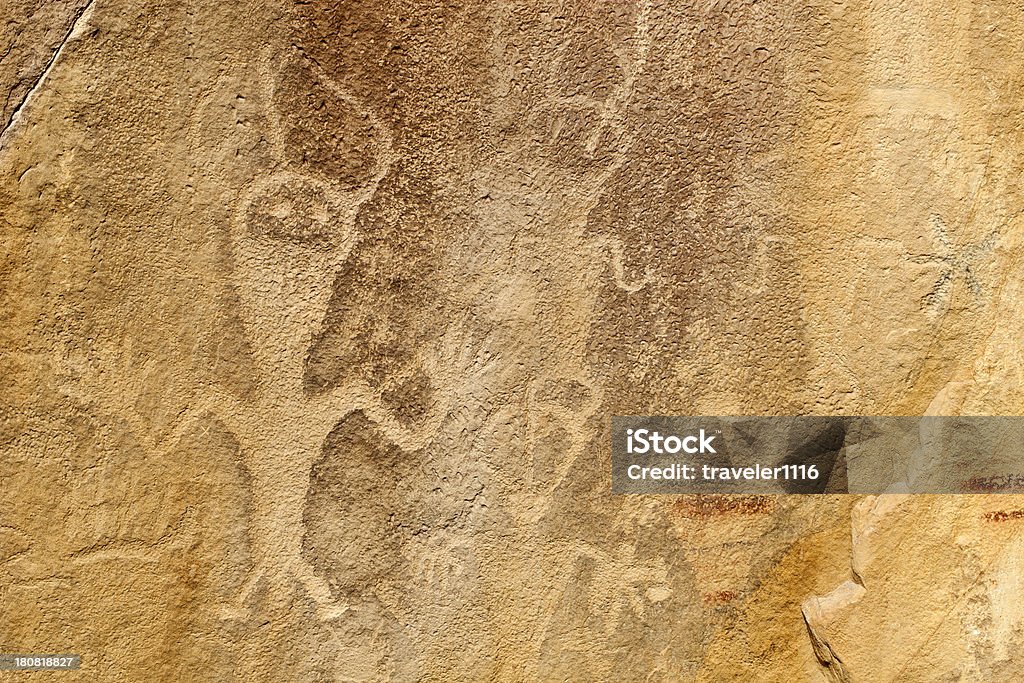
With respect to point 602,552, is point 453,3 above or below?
above

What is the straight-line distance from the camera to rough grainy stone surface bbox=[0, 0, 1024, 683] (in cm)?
165

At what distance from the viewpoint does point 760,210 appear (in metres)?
1.68

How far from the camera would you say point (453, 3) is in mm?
1658

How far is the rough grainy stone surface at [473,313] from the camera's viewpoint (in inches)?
64.8

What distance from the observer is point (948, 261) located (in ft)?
5.54

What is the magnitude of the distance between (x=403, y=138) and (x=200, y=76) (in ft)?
1.40

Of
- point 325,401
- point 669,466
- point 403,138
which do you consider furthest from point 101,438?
point 669,466

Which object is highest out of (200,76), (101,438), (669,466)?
(200,76)

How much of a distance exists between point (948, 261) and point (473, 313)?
3.27ft

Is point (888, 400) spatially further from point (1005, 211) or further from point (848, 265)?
point (1005, 211)

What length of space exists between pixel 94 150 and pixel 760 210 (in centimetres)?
137

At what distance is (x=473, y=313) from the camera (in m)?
1.68

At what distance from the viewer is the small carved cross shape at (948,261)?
5.53 ft

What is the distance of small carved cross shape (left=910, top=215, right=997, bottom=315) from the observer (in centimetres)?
168
